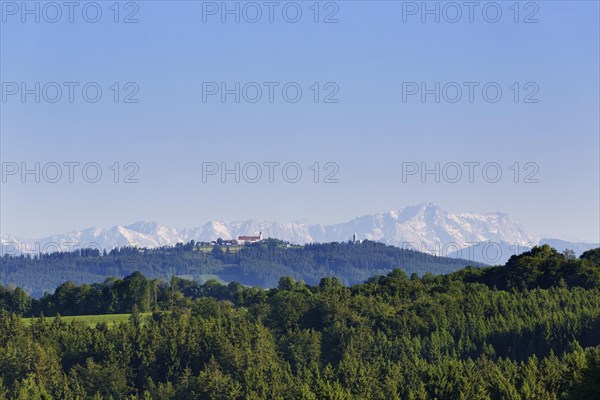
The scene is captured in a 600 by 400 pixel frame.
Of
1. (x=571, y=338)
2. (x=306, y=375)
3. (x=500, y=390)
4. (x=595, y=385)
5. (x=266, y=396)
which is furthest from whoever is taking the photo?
(x=571, y=338)

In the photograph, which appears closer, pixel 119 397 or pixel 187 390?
pixel 187 390

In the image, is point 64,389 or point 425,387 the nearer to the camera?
point 425,387

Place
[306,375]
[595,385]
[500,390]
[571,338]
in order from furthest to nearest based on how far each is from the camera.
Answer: [571,338], [306,375], [500,390], [595,385]

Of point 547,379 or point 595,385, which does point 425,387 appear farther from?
point 595,385

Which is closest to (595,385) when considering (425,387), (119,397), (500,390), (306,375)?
(500,390)

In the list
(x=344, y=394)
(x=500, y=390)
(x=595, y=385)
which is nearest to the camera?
(x=595, y=385)

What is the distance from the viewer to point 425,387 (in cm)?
15362

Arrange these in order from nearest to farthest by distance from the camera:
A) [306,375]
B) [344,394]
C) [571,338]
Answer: [344,394]
[306,375]
[571,338]

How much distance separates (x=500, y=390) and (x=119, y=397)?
246 feet

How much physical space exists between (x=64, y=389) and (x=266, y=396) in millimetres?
43506

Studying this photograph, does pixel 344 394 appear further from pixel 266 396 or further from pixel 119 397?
pixel 119 397

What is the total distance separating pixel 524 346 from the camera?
7707 inches

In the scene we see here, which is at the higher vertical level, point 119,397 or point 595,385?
point 595,385

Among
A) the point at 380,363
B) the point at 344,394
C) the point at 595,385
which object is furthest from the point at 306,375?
the point at 595,385
